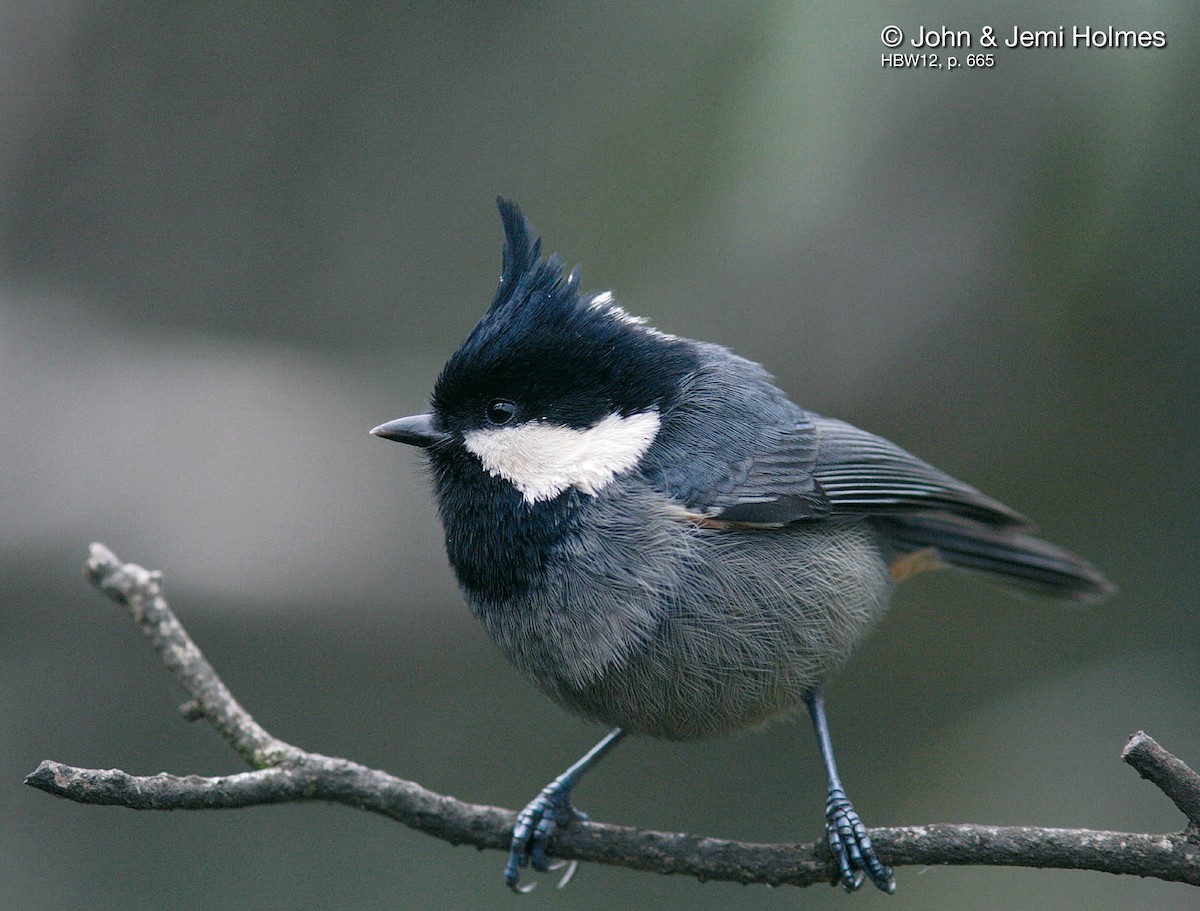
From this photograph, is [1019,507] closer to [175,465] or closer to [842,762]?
[842,762]

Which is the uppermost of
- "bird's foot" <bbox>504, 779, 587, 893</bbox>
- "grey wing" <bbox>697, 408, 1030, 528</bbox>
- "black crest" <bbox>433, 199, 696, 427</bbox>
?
"black crest" <bbox>433, 199, 696, 427</bbox>

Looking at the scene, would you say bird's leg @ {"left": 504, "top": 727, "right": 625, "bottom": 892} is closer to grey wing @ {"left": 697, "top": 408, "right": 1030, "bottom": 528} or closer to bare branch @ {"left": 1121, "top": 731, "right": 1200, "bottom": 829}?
grey wing @ {"left": 697, "top": 408, "right": 1030, "bottom": 528}

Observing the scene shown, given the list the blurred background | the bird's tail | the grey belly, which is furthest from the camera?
the blurred background

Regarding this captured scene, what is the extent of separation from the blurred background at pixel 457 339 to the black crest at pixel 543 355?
34 cm

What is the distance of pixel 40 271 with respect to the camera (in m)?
5.28

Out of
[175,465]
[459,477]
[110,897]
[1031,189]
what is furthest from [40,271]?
[1031,189]

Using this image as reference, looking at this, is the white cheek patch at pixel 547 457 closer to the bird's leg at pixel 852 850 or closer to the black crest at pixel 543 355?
the black crest at pixel 543 355

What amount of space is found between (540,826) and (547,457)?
991 millimetres

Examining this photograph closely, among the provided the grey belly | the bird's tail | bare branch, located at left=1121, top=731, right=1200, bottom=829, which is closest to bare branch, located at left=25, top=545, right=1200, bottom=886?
bare branch, located at left=1121, top=731, right=1200, bottom=829

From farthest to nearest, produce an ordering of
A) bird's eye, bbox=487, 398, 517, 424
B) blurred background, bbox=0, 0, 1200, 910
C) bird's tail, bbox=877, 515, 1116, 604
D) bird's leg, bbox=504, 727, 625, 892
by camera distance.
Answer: blurred background, bbox=0, 0, 1200, 910, bird's tail, bbox=877, 515, 1116, 604, bird's leg, bbox=504, 727, 625, 892, bird's eye, bbox=487, 398, 517, 424

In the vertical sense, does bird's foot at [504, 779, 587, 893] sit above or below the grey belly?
below

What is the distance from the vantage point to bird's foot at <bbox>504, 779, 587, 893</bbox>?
2758 millimetres

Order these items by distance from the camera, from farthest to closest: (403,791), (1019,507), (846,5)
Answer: (1019,507)
(846,5)
(403,791)

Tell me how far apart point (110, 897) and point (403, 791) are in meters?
2.33
